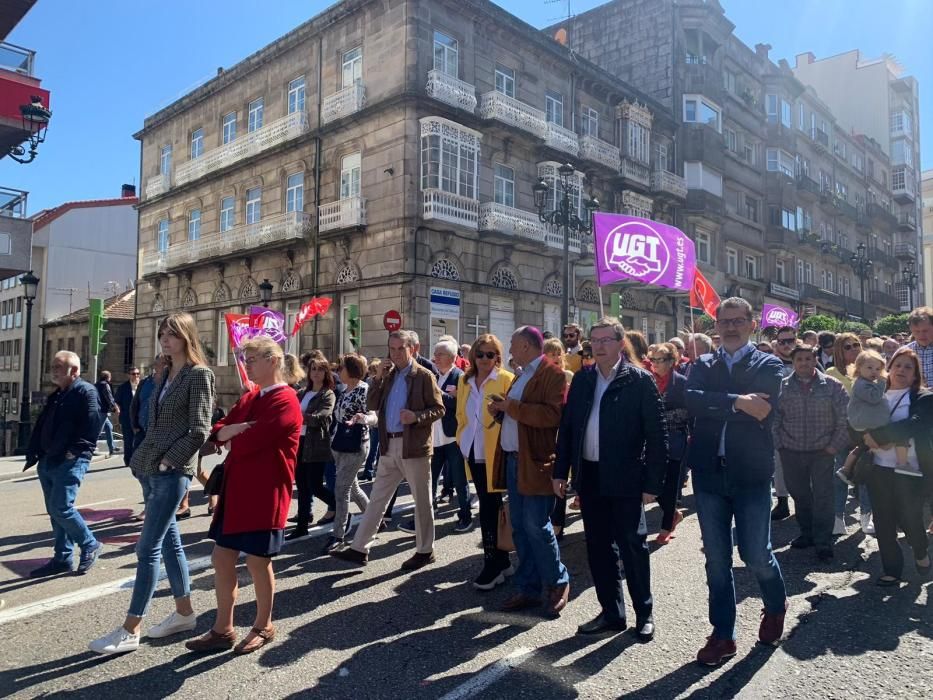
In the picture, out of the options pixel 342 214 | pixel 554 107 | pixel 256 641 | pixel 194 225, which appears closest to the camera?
pixel 256 641

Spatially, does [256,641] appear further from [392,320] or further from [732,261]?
[732,261]

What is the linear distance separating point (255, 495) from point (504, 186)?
19.5m

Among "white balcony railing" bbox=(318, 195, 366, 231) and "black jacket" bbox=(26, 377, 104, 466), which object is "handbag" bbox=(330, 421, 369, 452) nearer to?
"black jacket" bbox=(26, 377, 104, 466)

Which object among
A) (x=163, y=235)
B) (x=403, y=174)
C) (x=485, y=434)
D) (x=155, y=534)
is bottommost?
(x=155, y=534)

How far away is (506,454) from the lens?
4.92 m

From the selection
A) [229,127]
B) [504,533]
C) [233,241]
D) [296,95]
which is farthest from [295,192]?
[504,533]

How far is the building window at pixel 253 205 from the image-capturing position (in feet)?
81.0

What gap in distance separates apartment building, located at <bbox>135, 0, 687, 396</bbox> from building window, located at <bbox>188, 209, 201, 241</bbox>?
132 mm

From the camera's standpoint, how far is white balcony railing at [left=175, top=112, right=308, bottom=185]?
2278 centimetres

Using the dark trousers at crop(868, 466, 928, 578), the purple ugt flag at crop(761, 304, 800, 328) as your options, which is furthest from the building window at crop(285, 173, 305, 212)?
the dark trousers at crop(868, 466, 928, 578)

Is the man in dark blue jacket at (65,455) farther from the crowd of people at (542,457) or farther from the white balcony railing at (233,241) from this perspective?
the white balcony railing at (233,241)

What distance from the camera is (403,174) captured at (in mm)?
19328

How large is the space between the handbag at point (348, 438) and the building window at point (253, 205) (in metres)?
20.1

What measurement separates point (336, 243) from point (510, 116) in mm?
6964
